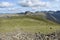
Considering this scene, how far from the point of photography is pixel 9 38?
109 ft

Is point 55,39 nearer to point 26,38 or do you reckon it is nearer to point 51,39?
point 51,39

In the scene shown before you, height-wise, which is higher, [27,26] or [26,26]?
[27,26]

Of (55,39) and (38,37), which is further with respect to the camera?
(38,37)

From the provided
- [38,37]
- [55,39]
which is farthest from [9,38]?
[55,39]

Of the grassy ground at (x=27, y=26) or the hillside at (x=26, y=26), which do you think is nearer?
the hillside at (x=26, y=26)

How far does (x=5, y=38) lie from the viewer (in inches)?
1289

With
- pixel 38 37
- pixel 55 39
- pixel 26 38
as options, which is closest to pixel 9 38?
pixel 26 38

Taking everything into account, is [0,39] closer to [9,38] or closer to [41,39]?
[9,38]

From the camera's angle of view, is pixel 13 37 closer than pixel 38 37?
Yes

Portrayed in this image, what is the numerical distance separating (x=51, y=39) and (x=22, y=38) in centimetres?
518

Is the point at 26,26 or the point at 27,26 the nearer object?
the point at 27,26

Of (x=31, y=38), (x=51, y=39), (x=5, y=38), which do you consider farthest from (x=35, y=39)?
(x=5, y=38)

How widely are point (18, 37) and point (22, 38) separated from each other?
720mm

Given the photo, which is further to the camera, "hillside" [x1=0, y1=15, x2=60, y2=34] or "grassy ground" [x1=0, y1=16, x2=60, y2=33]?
"grassy ground" [x1=0, y1=16, x2=60, y2=33]
